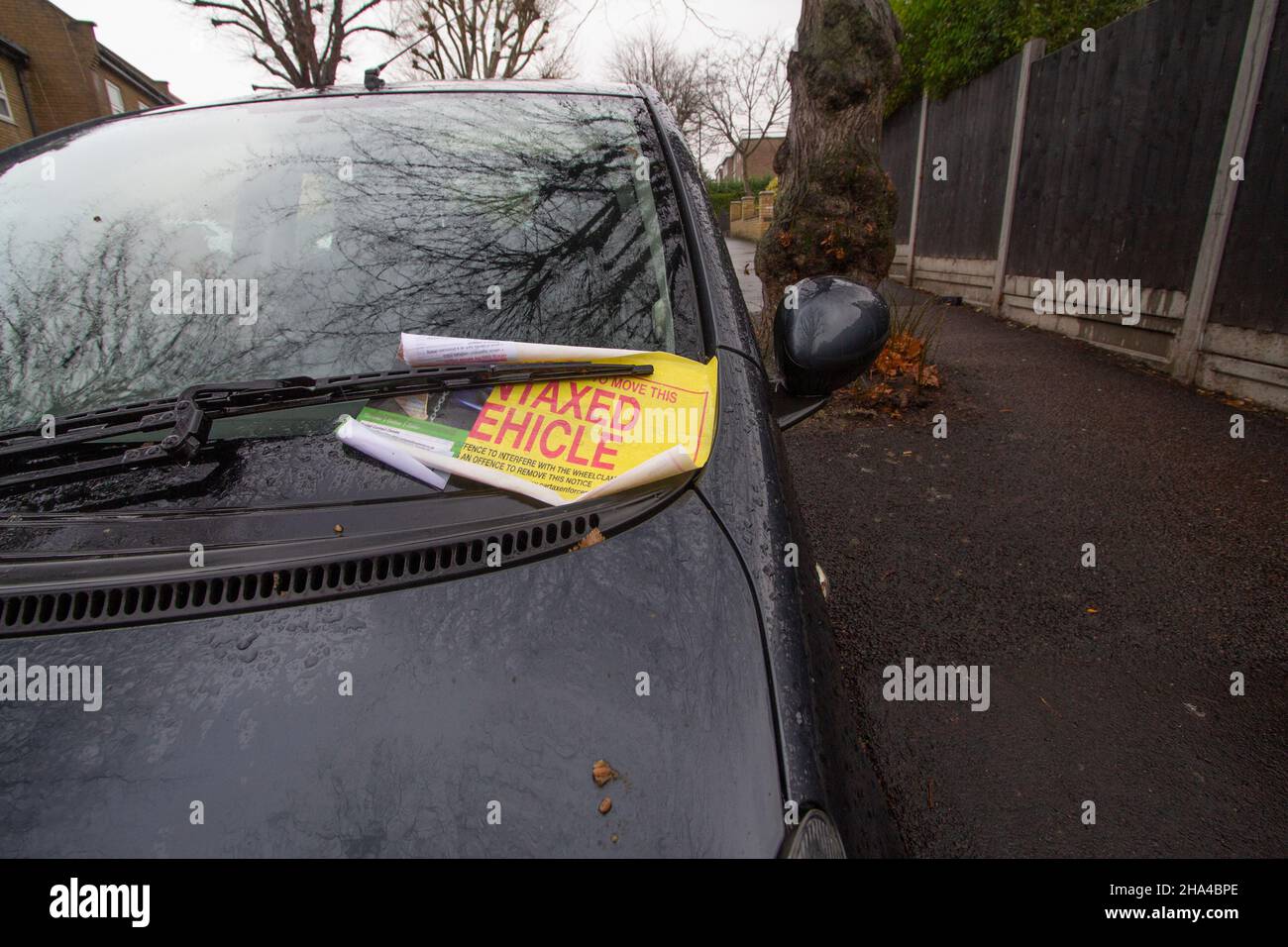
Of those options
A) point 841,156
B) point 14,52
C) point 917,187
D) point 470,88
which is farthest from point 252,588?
point 14,52

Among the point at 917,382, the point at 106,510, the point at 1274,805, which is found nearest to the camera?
the point at 106,510

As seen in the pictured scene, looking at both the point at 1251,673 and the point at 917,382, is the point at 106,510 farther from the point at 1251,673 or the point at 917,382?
the point at 917,382

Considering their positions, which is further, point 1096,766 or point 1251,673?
point 1251,673

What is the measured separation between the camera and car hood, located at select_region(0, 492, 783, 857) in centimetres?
78

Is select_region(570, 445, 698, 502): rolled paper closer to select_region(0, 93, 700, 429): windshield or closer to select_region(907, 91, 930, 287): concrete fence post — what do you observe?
select_region(0, 93, 700, 429): windshield

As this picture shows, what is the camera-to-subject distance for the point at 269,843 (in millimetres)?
769

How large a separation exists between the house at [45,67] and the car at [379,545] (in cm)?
3133

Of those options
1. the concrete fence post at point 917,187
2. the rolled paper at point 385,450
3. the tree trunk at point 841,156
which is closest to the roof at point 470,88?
the rolled paper at point 385,450

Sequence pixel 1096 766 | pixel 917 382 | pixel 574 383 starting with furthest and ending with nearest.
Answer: pixel 917 382 < pixel 1096 766 < pixel 574 383

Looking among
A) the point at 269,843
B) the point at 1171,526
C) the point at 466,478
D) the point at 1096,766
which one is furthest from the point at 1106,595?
the point at 269,843

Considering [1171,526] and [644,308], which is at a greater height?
[644,308]

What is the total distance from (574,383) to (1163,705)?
7.97 feet
